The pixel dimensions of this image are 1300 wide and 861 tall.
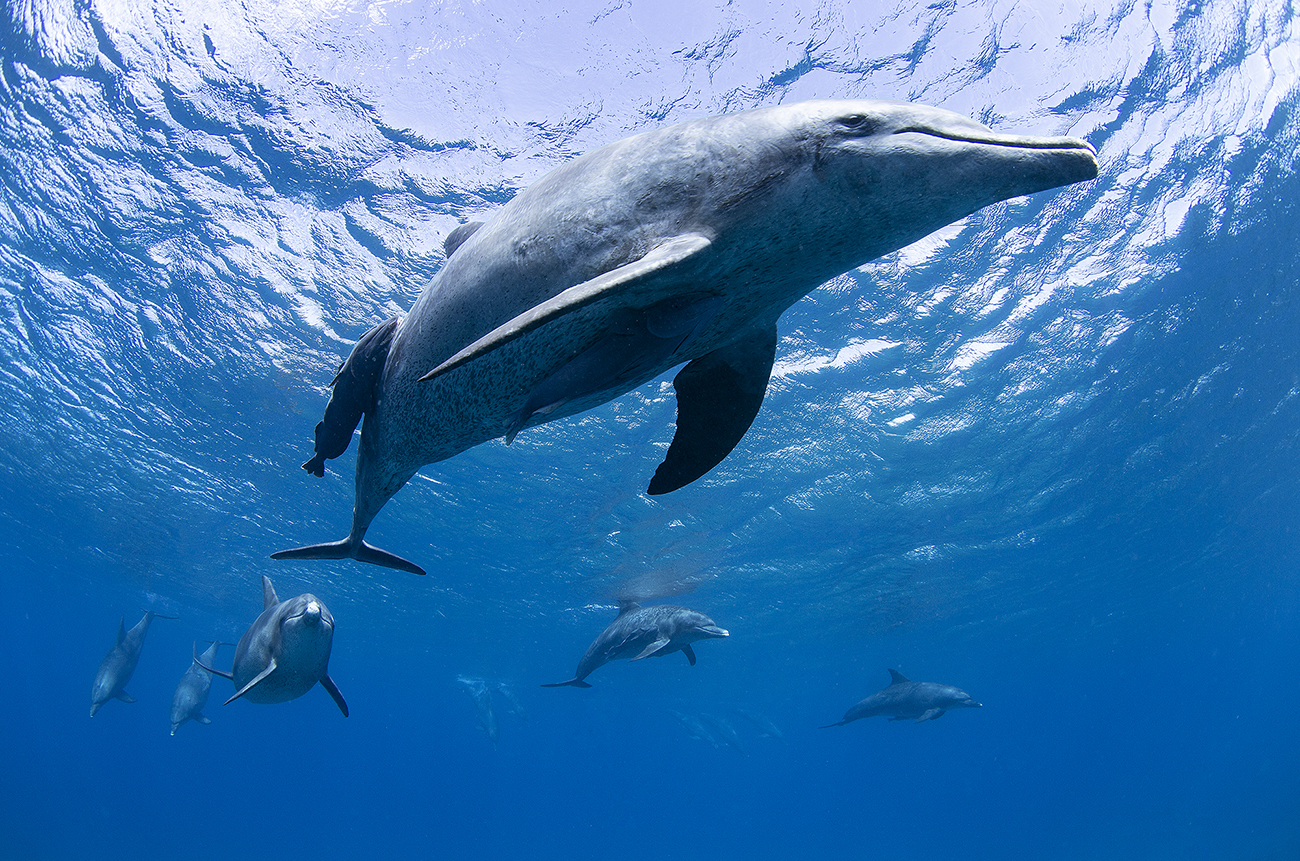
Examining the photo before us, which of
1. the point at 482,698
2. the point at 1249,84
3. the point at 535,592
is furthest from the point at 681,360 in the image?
the point at 482,698

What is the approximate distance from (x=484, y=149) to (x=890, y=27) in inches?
230

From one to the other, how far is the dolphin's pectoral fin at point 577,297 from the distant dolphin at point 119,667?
18.2m

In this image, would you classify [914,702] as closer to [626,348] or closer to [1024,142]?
[626,348]

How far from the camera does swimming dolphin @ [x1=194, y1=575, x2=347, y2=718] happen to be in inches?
249

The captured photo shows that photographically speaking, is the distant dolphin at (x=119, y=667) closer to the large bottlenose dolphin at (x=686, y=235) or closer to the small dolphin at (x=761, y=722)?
the large bottlenose dolphin at (x=686, y=235)

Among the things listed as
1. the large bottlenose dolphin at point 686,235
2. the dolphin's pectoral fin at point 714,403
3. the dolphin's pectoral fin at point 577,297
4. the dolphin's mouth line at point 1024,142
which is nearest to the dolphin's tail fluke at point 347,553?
the large bottlenose dolphin at point 686,235

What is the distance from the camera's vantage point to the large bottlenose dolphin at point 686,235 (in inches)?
79.5

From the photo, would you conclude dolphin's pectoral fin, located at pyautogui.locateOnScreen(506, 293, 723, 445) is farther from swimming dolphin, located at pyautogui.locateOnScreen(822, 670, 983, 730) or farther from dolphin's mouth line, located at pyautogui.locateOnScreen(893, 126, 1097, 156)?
swimming dolphin, located at pyautogui.locateOnScreen(822, 670, 983, 730)

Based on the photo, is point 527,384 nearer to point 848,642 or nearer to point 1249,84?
point 1249,84

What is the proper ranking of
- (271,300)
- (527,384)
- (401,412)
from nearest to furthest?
(527,384) < (401,412) < (271,300)

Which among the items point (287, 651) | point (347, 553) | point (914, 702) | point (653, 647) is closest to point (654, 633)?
point (653, 647)

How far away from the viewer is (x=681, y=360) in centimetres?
291

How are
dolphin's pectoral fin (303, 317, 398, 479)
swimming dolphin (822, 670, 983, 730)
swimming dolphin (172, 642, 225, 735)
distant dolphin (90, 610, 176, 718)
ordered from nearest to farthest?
dolphin's pectoral fin (303, 317, 398, 479) → swimming dolphin (172, 642, 225, 735) → distant dolphin (90, 610, 176, 718) → swimming dolphin (822, 670, 983, 730)

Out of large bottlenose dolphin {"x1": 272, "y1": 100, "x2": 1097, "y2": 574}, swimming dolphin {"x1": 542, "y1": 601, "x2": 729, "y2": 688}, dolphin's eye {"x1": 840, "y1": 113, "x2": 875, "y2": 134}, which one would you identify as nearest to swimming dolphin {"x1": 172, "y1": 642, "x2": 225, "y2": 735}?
swimming dolphin {"x1": 542, "y1": 601, "x2": 729, "y2": 688}
